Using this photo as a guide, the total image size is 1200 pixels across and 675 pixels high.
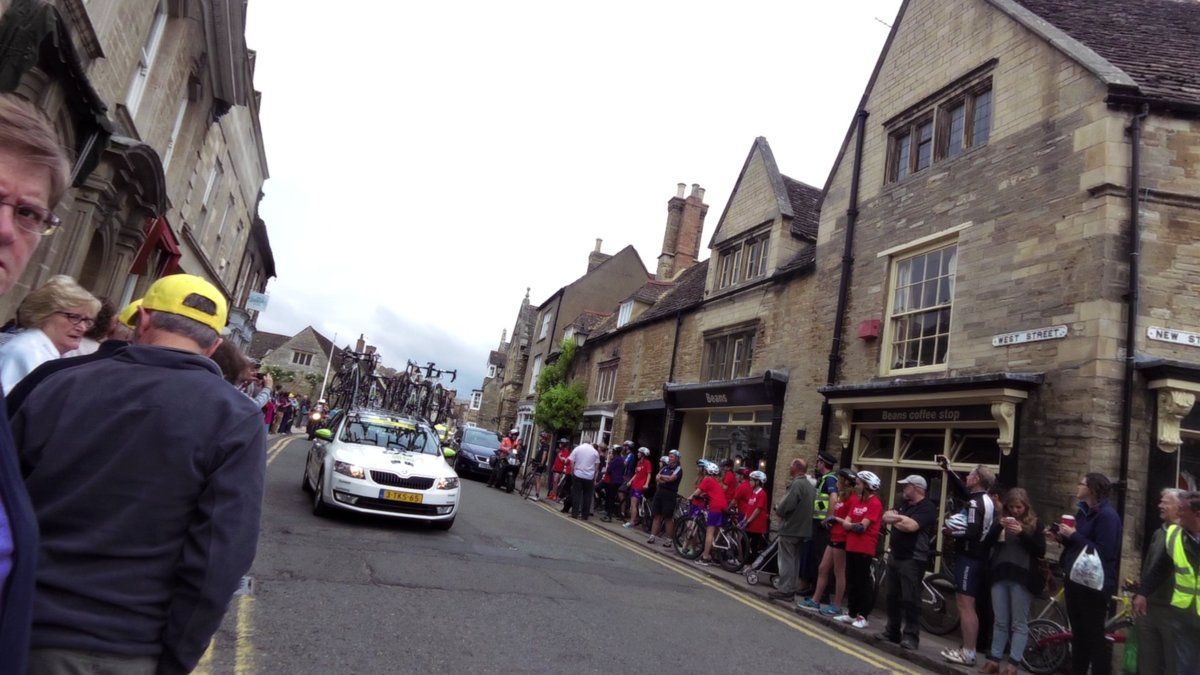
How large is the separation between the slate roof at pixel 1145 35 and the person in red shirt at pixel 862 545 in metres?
6.14

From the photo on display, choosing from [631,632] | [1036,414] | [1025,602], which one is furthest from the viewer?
[1036,414]

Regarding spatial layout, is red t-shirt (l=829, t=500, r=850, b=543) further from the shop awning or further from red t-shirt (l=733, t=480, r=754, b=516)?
the shop awning

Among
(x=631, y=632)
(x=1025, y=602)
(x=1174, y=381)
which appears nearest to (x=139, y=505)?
(x=631, y=632)

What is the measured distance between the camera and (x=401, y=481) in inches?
355

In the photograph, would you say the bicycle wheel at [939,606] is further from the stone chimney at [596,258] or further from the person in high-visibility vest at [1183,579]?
the stone chimney at [596,258]

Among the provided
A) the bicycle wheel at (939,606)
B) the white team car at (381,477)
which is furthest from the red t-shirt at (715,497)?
the white team car at (381,477)

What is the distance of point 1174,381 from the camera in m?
7.58

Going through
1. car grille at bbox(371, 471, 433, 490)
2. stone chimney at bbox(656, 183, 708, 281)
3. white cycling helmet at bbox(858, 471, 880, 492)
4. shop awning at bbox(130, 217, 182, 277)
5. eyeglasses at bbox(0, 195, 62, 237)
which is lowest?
car grille at bbox(371, 471, 433, 490)

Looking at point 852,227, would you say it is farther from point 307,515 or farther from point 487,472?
point 487,472

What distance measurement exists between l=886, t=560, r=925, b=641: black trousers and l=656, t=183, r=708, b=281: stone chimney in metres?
21.4

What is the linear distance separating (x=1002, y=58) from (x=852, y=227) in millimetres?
3529

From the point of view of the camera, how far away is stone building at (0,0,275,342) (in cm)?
711

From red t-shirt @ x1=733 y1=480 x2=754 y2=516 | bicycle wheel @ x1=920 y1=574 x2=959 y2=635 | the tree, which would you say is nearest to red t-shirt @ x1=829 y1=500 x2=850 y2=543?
bicycle wheel @ x1=920 y1=574 x2=959 y2=635

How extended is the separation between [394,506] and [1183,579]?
8053 millimetres
